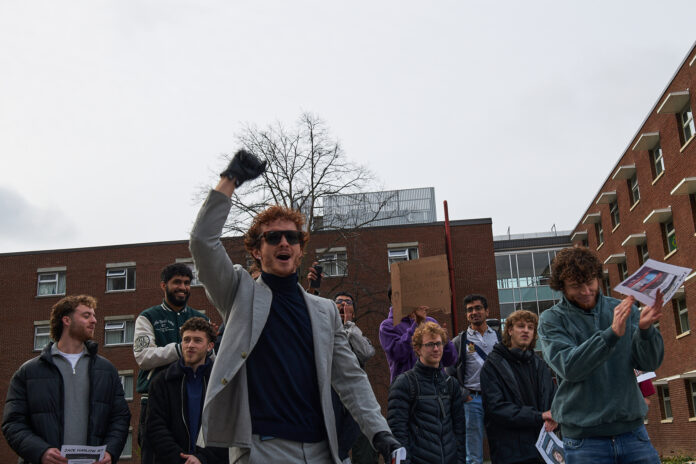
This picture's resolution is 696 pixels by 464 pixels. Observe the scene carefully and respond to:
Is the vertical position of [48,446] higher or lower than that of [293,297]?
lower

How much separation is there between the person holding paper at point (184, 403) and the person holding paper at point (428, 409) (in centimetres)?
193

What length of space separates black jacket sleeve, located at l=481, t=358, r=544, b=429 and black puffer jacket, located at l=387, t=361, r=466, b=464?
441mm

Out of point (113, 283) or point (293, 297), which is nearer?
point (293, 297)

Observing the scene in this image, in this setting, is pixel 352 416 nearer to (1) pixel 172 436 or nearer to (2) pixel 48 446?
(1) pixel 172 436

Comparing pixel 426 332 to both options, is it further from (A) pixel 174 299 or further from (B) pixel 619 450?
(B) pixel 619 450

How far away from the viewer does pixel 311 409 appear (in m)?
3.53

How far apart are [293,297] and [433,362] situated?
13.3 ft

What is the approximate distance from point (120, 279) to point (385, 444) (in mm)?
42567

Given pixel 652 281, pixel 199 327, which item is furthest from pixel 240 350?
pixel 199 327

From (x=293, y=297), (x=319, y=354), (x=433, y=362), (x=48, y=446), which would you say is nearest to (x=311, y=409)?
(x=319, y=354)

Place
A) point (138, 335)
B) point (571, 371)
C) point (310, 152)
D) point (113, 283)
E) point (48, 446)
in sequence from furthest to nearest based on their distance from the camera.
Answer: point (113, 283) < point (310, 152) < point (138, 335) < point (48, 446) < point (571, 371)

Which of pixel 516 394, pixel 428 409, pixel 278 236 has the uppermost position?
pixel 278 236

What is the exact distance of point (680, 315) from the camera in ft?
105

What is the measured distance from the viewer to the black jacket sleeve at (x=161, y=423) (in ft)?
19.7
